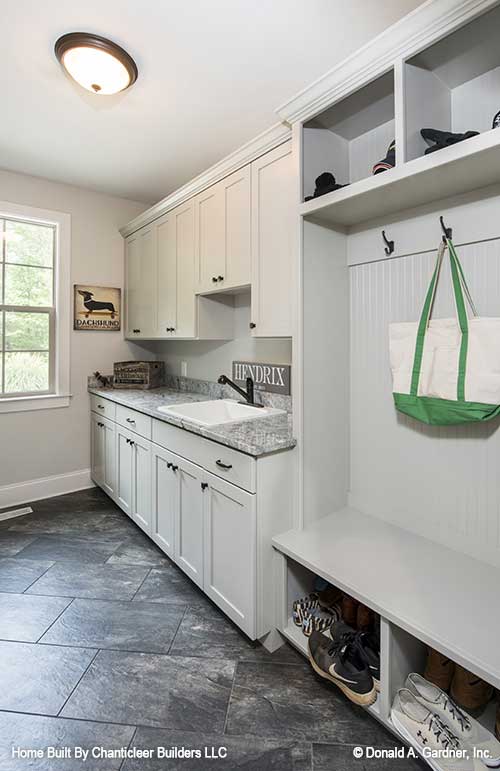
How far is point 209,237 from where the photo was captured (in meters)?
2.54

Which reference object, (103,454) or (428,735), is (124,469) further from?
(428,735)

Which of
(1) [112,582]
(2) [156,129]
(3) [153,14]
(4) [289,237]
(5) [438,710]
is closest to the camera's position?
(5) [438,710]

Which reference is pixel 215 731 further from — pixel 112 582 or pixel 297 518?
pixel 112 582

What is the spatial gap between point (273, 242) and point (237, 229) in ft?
1.22

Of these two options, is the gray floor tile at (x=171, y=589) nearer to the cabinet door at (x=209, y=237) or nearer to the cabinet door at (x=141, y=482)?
the cabinet door at (x=141, y=482)

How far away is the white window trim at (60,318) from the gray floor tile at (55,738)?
2370 millimetres

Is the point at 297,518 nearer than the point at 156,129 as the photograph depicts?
Yes

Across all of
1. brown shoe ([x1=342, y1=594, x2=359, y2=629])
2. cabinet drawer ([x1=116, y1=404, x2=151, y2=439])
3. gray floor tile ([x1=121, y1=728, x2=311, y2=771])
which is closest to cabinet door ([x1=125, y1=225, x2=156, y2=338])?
cabinet drawer ([x1=116, y1=404, x2=151, y2=439])

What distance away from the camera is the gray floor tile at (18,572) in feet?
7.23

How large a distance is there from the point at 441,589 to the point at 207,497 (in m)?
1.05

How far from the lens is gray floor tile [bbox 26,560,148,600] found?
214cm

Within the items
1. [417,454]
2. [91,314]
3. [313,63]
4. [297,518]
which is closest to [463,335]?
[417,454]

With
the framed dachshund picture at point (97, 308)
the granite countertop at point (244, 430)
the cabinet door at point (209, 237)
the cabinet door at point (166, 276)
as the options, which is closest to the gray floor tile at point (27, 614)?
the granite countertop at point (244, 430)

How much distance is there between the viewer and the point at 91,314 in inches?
142
